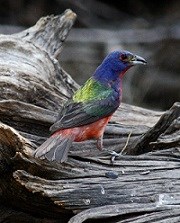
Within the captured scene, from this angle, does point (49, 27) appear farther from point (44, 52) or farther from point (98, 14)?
point (98, 14)

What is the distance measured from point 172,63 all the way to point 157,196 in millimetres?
6357

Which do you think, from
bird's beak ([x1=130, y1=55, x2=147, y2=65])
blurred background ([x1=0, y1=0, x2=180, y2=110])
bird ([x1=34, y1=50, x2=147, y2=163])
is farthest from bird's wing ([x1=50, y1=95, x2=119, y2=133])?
blurred background ([x1=0, y1=0, x2=180, y2=110])

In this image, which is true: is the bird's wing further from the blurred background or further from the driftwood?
the blurred background

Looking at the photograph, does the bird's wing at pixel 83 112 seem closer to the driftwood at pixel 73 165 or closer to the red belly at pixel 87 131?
the red belly at pixel 87 131

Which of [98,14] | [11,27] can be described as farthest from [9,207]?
[98,14]

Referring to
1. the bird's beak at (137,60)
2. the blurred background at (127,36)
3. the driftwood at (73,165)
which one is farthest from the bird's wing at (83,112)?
the blurred background at (127,36)

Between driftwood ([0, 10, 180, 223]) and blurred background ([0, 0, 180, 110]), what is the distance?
14.5 feet

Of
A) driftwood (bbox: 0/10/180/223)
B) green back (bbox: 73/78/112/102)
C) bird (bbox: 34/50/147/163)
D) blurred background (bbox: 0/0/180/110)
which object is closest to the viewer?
driftwood (bbox: 0/10/180/223)

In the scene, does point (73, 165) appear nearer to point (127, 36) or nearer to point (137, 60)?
point (137, 60)

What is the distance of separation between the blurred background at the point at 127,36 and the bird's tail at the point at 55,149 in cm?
533

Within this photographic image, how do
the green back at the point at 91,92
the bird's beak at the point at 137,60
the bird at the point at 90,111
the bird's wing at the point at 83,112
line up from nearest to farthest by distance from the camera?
1. the bird at the point at 90,111
2. the bird's wing at the point at 83,112
3. the green back at the point at 91,92
4. the bird's beak at the point at 137,60

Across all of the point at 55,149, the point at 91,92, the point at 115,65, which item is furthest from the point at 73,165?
the point at 115,65

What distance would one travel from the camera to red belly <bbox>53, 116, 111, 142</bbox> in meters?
6.82

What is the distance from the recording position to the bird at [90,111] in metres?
6.59
